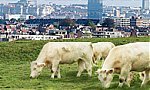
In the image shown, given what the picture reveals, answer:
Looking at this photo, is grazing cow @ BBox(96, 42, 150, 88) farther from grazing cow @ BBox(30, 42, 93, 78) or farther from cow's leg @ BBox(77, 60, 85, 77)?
cow's leg @ BBox(77, 60, 85, 77)

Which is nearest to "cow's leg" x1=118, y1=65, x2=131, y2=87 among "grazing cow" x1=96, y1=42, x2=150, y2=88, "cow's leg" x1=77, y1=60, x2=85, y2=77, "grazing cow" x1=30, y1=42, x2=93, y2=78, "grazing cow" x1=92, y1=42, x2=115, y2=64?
"grazing cow" x1=96, y1=42, x2=150, y2=88

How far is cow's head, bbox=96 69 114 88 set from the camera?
683 inches

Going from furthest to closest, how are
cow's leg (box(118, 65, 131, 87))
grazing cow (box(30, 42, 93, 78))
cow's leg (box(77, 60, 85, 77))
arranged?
cow's leg (box(77, 60, 85, 77))
grazing cow (box(30, 42, 93, 78))
cow's leg (box(118, 65, 131, 87))

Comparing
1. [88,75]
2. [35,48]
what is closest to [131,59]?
[88,75]

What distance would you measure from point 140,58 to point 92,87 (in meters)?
1.91

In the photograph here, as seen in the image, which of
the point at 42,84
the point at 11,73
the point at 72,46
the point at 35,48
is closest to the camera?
the point at 42,84

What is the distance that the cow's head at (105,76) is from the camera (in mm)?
17344

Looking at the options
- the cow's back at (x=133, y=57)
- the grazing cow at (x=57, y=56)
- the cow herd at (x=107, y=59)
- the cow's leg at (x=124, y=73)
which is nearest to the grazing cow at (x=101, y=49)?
the cow herd at (x=107, y=59)

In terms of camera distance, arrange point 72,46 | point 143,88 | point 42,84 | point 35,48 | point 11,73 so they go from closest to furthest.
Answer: point 143,88 < point 42,84 < point 72,46 < point 11,73 < point 35,48

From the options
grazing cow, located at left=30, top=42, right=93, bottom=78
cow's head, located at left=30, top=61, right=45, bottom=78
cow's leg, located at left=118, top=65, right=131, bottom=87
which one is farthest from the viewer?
grazing cow, located at left=30, top=42, right=93, bottom=78

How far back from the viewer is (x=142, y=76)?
1906 cm

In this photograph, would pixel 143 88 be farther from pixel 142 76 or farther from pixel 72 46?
pixel 72 46

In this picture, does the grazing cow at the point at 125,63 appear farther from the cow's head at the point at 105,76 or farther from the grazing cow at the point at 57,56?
the grazing cow at the point at 57,56

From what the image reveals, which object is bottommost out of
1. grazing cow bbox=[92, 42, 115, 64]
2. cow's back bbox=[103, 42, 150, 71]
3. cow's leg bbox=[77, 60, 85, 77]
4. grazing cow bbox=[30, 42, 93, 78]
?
grazing cow bbox=[92, 42, 115, 64]
